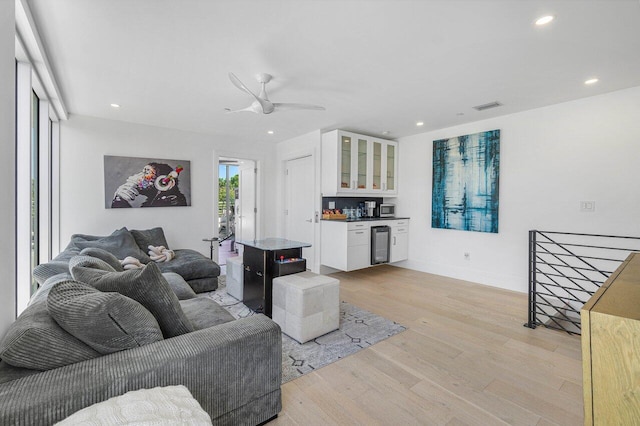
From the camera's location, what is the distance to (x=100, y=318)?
1171 mm

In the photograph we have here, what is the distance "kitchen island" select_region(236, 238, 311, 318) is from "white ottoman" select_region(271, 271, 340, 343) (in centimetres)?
13

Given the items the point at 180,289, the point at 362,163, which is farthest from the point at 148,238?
the point at 362,163

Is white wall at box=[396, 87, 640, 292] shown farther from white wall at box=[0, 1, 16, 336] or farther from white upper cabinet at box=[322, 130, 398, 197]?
white wall at box=[0, 1, 16, 336]

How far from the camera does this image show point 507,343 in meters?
2.56

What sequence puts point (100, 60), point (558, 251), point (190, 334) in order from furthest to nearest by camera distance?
point (558, 251) < point (100, 60) < point (190, 334)

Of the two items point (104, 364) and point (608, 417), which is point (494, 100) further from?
point (104, 364)

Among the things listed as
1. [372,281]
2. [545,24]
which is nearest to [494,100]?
[545,24]

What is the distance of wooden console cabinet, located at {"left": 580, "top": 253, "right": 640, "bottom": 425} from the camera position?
68 cm

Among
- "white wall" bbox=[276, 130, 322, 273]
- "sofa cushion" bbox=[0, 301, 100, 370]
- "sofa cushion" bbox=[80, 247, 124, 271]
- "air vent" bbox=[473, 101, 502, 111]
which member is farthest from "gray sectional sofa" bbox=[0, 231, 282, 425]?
"air vent" bbox=[473, 101, 502, 111]

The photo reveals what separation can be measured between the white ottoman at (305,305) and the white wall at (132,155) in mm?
2727

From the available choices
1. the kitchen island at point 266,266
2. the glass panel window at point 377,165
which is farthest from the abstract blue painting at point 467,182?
the kitchen island at point 266,266

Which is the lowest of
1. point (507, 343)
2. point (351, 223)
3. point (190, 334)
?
point (507, 343)

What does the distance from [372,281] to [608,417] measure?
3886mm

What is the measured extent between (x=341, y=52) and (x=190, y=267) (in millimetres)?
3077
